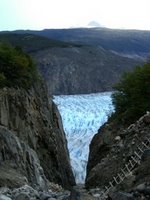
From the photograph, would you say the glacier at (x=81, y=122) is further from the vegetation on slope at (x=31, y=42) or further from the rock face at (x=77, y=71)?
the vegetation on slope at (x=31, y=42)

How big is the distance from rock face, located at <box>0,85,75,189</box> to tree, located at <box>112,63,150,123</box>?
4575mm

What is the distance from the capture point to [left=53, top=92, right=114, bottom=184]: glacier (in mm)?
57931

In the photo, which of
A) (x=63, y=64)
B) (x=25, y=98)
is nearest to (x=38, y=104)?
(x=25, y=98)

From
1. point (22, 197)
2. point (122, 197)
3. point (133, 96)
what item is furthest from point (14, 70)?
point (122, 197)

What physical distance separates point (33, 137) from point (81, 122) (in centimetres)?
4590

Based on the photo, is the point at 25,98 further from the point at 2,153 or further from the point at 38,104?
the point at 2,153

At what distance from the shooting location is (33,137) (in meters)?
30.0

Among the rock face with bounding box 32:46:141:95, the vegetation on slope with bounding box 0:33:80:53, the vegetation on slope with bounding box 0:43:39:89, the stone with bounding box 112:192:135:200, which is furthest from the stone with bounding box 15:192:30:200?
the vegetation on slope with bounding box 0:33:80:53

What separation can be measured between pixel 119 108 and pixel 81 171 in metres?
23.8

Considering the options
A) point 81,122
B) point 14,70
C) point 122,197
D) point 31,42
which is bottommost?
point 81,122

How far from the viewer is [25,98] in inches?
1204

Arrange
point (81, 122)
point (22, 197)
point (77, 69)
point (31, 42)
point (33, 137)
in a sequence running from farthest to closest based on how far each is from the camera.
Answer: point (31, 42) → point (77, 69) → point (81, 122) → point (33, 137) → point (22, 197)

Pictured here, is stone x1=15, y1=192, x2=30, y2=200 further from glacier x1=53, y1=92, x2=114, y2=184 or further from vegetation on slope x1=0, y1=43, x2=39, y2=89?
glacier x1=53, y1=92, x2=114, y2=184

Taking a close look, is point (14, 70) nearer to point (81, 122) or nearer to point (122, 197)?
point (122, 197)
